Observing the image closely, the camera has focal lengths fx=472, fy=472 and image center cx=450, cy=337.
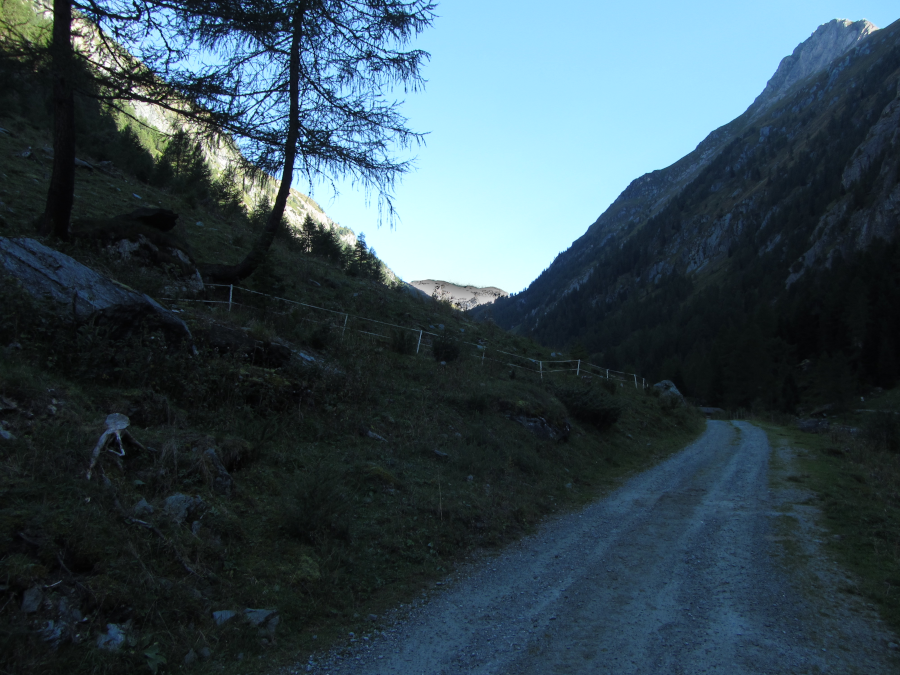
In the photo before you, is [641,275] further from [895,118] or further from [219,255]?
[219,255]

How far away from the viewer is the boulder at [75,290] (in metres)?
6.72

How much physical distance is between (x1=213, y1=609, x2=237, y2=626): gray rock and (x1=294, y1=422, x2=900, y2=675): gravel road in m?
0.75

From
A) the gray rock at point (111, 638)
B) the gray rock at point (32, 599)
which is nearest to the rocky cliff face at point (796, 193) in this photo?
the gray rock at point (111, 638)

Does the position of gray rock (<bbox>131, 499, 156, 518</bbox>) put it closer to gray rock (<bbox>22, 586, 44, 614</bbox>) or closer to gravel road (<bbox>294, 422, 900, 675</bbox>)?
gray rock (<bbox>22, 586, 44, 614</bbox>)

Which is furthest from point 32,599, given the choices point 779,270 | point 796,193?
point 796,193

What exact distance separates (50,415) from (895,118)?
138 m

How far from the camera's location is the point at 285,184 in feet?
42.7

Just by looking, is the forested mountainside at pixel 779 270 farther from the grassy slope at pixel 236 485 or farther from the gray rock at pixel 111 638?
the gray rock at pixel 111 638

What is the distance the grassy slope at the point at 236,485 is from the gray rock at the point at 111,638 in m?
0.06

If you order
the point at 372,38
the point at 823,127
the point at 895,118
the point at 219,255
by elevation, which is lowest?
the point at 219,255

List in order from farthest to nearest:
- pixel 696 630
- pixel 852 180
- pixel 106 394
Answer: pixel 852 180 < pixel 106 394 < pixel 696 630

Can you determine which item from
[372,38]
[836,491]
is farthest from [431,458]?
[372,38]

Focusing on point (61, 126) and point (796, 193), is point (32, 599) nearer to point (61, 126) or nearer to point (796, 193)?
point (61, 126)

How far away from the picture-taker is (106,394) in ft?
19.9
